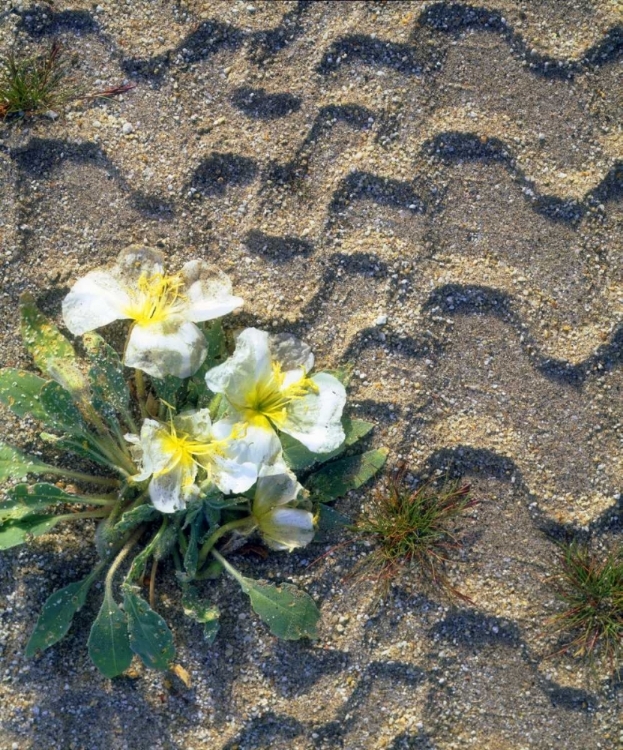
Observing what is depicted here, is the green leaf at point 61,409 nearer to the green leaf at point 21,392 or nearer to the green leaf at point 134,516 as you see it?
the green leaf at point 21,392

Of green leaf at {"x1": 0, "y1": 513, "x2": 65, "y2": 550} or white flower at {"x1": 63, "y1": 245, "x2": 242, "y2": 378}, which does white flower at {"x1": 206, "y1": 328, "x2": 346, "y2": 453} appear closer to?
white flower at {"x1": 63, "y1": 245, "x2": 242, "y2": 378}

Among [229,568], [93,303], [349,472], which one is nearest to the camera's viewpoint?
[93,303]

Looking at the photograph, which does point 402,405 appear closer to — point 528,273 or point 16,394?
point 528,273

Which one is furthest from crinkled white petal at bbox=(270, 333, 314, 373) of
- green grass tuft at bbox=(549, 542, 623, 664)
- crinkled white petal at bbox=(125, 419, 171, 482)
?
green grass tuft at bbox=(549, 542, 623, 664)

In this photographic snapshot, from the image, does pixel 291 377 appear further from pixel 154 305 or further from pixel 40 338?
pixel 40 338

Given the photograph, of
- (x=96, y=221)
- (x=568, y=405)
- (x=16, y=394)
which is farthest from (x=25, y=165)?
(x=568, y=405)

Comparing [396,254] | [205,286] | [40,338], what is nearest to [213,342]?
[205,286]
